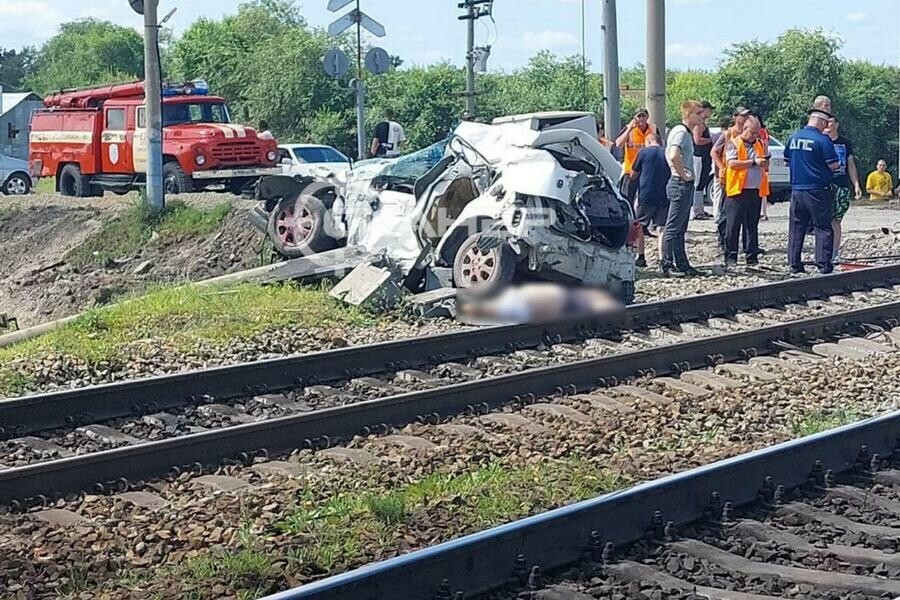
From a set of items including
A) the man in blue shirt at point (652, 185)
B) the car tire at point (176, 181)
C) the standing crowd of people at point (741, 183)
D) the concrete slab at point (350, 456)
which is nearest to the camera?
the concrete slab at point (350, 456)

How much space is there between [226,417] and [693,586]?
404 cm

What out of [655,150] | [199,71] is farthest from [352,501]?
[199,71]

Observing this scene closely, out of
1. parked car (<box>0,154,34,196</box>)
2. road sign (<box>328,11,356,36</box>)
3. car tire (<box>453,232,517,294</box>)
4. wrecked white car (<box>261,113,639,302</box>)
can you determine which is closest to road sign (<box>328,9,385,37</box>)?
road sign (<box>328,11,356,36</box>)

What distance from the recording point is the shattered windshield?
1384 centimetres

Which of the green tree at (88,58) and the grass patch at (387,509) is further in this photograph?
the green tree at (88,58)

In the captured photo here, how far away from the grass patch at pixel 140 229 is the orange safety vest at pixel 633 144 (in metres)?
5.33

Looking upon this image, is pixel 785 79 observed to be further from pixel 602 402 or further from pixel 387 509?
pixel 387 509

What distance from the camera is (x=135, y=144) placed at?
28234mm

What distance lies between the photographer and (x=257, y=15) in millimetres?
71312

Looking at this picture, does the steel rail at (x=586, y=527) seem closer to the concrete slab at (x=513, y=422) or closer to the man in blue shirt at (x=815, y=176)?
the concrete slab at (x=513, y=422)

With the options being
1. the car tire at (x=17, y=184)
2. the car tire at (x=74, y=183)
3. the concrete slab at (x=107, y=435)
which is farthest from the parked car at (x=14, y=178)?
the concrete slab at (x=107, y=435)

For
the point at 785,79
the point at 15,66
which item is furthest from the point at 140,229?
the point at 15,66

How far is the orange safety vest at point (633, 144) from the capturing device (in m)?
17.5

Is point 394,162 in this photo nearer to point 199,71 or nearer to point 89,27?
point 199,71
